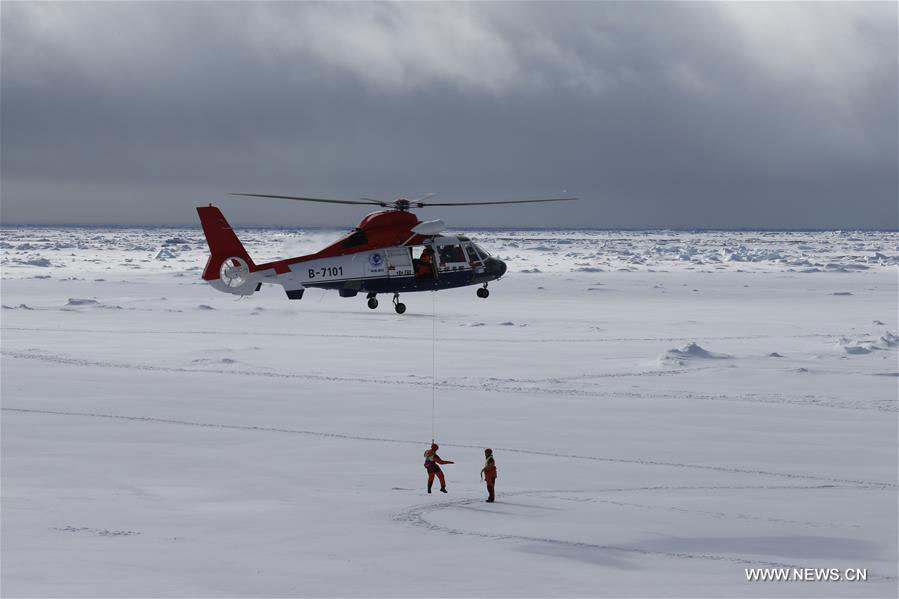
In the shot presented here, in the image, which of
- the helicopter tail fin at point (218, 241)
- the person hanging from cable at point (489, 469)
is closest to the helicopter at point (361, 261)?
the helicopter tail fin at point (218, 241)

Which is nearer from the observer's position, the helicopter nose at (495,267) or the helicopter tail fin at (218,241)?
the helicopter tail fin at (218,241)

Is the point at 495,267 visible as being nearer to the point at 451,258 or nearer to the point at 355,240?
the point at 451,258

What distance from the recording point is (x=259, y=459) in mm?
46812

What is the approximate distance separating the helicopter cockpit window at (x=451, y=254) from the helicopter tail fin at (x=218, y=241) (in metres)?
4.74

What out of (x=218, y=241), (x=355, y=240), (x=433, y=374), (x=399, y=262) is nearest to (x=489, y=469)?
(x=399, y=262)

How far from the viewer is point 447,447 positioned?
47.8 meters

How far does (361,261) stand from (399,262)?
94cm

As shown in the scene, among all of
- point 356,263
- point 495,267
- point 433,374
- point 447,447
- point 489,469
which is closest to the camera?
point 356,263

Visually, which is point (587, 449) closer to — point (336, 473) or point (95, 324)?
point (336, 473)

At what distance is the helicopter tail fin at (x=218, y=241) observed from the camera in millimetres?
28531

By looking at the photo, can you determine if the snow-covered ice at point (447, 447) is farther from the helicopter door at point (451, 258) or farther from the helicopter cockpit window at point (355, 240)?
the helicopter door at point (451, 258)

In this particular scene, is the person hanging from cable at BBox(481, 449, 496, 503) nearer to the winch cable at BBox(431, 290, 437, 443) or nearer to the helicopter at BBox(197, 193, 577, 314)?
the helicopter at BBox(197, 193, 577, 314)

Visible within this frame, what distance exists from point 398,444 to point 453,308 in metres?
45.3

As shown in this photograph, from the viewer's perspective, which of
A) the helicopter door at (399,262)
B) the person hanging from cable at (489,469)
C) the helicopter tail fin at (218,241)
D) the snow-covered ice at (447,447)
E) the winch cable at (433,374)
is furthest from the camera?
the winch cable at (433,374)
